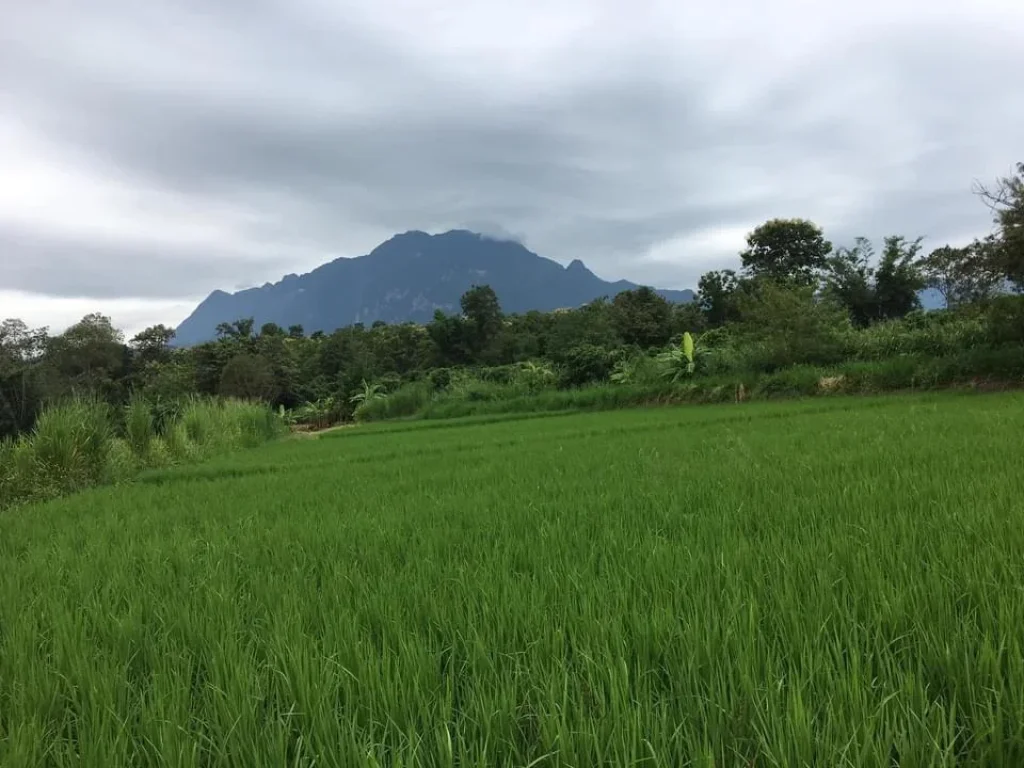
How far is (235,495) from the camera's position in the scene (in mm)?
4770

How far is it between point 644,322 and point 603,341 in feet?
12.1

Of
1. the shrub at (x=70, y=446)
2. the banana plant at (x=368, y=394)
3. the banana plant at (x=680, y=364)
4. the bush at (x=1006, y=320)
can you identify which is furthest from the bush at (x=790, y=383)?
the banana plant at (x=368, y=394)

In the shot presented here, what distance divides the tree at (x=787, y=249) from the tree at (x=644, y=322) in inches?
264

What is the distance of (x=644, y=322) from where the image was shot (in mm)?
31266

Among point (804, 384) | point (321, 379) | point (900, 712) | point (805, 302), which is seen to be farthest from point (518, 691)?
point (321, 379)

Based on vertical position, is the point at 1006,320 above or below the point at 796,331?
below

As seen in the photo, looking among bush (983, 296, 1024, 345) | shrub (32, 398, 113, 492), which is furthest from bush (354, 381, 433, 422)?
bush (983, 296, 1024, 345)

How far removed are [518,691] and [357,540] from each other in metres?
1.65

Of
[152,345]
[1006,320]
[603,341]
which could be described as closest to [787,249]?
[603,341]

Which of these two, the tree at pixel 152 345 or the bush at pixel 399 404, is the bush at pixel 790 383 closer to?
the bush at pixel 399 404

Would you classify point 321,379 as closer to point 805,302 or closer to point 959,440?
point 805,302

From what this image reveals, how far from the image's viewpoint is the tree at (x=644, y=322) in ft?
102

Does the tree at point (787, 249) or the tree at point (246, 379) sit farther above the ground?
the tree at point (787, 249)

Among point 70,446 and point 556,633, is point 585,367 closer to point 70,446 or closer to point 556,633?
point 70,446
